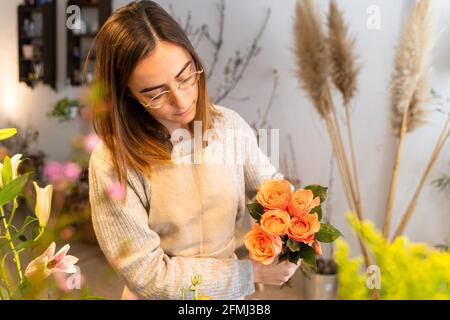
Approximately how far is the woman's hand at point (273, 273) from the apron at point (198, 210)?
43mm

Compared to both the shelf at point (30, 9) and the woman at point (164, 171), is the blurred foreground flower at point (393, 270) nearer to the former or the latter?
the woman at point (164, 171)

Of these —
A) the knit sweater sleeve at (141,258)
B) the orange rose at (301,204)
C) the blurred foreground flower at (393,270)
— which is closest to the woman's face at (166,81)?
the knit sweater sleeve at (141,258)

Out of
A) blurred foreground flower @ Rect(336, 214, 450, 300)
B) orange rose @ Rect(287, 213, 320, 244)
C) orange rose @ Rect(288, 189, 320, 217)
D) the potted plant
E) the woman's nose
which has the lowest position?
blurred foreground flower @ Rect(336, 214, 450, 300)

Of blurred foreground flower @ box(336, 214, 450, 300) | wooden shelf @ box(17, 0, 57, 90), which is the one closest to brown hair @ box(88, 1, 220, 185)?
wooden shelf @ box(17, 0, 57, 90)

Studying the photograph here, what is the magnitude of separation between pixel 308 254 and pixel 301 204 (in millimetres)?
78

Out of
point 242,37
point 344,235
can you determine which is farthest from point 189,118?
point 344,235

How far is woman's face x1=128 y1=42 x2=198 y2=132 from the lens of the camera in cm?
63

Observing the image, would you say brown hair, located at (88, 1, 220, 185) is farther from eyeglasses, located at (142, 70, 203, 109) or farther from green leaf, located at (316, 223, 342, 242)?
green leaf, located at (316, 223, 342, 242)

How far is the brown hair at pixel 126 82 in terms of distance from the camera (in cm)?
62

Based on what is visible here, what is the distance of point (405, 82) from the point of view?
2.67ft

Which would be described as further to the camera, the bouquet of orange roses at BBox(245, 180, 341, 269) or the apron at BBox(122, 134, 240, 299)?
the apron at BBox(122, 134, 240, 299)

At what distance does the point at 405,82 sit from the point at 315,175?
8.9 inches

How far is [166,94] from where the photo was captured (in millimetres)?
652

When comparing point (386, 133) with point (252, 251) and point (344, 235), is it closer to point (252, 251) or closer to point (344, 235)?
point (344, 235)
